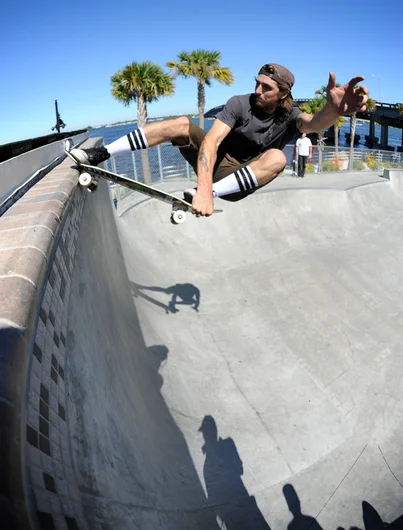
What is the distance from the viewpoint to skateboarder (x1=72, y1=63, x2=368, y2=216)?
3.56 metres

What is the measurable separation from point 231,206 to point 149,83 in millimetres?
12779

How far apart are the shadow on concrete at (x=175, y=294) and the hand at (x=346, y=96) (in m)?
4.35

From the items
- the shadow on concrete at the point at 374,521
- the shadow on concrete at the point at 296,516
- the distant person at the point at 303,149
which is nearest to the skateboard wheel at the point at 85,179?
the shadow on concrete at the point at 296,516

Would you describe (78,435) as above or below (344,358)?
above

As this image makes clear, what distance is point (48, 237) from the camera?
194 centimetres

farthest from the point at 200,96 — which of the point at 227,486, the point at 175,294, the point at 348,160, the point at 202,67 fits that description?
the point at 227,486

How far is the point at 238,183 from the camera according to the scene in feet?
12.8

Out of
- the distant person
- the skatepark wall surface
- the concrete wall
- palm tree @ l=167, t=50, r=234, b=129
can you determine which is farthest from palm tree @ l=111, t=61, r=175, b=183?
the concrete wall

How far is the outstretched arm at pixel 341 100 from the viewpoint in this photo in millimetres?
3530

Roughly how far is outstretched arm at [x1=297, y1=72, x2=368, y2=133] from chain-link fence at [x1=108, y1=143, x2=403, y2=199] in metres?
4.82

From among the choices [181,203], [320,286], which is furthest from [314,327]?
[181,203]

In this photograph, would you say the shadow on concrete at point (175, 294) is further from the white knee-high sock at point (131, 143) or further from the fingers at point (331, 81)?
the fingers at point (331, 81)

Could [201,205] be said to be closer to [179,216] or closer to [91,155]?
[179,216]

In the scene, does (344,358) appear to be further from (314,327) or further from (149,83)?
(149,83)
